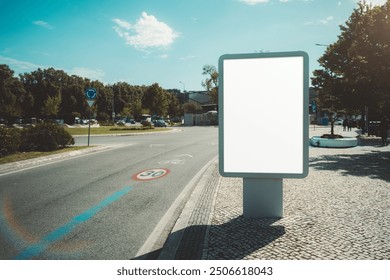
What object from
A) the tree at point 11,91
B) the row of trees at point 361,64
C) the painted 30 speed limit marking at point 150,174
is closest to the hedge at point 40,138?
the painted 30 speed limit marking at point 150,174

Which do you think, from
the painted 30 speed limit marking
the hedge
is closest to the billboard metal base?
the painted 30 speed limit marking

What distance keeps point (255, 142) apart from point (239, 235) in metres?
1.44

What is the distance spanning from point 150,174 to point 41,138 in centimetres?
872

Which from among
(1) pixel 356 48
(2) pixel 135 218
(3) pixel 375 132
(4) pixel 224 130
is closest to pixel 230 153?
(4) pixel 224 130

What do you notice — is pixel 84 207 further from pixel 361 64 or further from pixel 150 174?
pixel 361 64

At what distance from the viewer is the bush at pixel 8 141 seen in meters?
12.5

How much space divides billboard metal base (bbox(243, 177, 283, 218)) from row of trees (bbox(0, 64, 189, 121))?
51.2m

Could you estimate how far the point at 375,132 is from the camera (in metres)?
25.3

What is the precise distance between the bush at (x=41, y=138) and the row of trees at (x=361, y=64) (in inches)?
610

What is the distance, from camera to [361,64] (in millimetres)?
13469

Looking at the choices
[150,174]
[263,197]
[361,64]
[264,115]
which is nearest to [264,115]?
[264,115]

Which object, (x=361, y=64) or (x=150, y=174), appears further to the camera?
A: (x=361, y=64)

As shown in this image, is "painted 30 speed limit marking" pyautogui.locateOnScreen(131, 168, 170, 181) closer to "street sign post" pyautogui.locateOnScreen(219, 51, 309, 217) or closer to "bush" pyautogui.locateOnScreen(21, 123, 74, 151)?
"street sign post" pyautogui.locateOnScreen(219, 51, 309, 217)

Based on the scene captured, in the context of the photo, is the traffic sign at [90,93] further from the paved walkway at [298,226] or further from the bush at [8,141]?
the paved walkway at [298,226]
